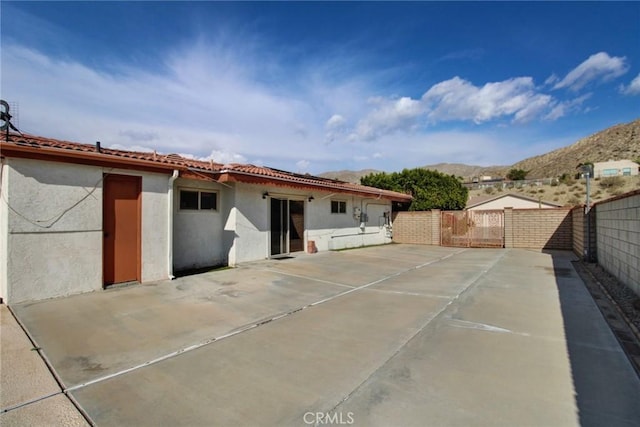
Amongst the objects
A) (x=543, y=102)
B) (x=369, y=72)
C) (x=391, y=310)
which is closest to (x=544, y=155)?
(x=543, y=102)

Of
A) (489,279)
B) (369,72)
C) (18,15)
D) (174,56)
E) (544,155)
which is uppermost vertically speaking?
(544,155)

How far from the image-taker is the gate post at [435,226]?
61.8ft

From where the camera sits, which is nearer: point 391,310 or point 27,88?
point 391,310

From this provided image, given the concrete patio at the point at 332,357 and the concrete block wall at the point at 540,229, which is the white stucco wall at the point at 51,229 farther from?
the concrete block wall at the point at 540,229

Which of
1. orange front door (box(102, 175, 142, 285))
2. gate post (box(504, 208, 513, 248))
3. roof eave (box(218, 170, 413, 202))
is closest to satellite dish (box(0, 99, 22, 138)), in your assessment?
orange front door (box(102, 175, 142, 285))

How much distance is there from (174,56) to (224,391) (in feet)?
39.6

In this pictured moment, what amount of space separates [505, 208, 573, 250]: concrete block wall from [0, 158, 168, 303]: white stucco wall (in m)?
18.1

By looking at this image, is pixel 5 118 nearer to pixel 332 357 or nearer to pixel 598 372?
pixel 332 357

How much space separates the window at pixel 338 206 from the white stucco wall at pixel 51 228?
33.2ft

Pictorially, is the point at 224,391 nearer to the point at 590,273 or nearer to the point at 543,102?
the point at 590,273

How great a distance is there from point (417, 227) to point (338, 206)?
6.35 meters

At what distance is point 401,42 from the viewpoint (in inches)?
546

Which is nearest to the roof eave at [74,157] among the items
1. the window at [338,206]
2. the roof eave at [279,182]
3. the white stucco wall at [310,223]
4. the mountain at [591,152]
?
the roof eave at [279,182]

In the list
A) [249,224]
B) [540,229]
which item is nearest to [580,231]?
[540,229]
